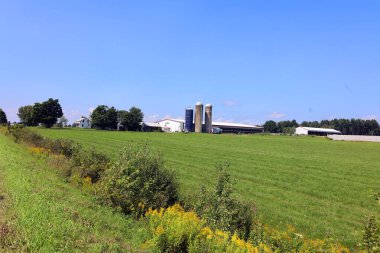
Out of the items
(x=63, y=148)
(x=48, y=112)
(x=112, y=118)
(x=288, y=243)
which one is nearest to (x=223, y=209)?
(x=288, y=243)

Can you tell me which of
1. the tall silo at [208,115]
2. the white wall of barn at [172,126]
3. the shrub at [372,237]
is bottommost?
the shrub at [372,237]

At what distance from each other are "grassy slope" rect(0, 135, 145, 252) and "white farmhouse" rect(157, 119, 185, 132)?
143 m

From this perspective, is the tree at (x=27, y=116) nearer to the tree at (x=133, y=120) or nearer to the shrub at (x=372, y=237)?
the tree at (x=133, y=120)

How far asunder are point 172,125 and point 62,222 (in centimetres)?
15530

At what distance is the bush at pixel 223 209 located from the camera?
23.7 feet

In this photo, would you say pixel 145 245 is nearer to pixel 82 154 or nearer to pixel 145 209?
pixel 145 209

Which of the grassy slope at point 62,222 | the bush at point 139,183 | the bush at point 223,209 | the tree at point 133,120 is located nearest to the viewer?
the grassy slope at point 62,222

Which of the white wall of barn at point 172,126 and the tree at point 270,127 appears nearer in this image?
the white wall of barn at point 172,126

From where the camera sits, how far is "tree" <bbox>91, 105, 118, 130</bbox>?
12731 cm

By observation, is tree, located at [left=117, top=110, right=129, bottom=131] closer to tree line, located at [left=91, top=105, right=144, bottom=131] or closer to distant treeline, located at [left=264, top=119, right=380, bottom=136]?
tree line, located at [left=91, top=105, right=144, bottom=131]

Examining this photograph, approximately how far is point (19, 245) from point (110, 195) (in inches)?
160

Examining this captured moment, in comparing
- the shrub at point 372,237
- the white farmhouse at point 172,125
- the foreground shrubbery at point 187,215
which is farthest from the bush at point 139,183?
the white farmhouse at point 172,125

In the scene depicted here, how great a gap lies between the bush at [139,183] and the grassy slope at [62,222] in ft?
1.59

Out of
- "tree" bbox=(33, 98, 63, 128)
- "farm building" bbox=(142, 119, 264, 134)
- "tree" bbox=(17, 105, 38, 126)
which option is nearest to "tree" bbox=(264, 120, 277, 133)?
"farm building" bbox=(142, 119, 264, 134)
